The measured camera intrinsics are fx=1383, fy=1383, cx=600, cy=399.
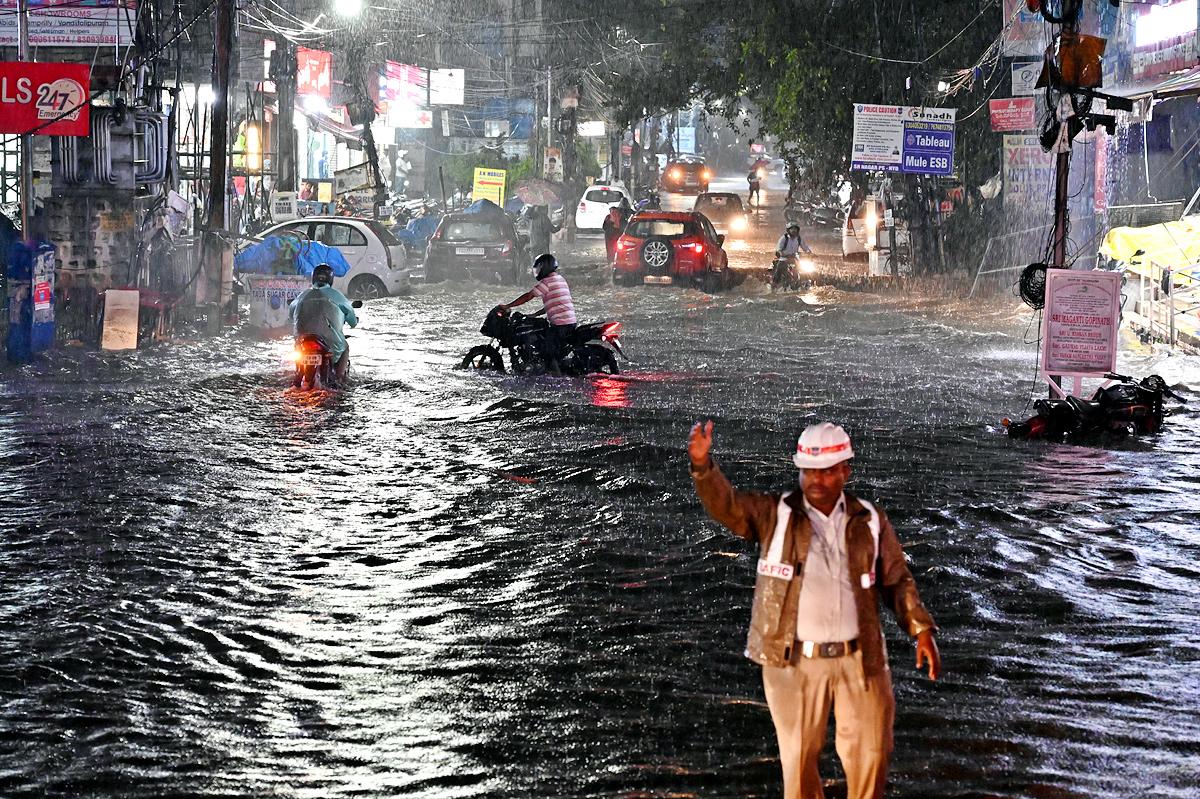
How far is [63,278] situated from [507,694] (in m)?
16.0

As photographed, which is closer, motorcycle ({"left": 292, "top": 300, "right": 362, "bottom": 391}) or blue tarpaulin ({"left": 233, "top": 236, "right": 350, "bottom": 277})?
motorcycle ({"left": 292, "top": 300, "right": 362, "bottom": 391})

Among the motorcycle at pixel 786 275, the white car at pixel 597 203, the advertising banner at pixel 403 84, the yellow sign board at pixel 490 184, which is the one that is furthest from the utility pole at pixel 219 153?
the advertising banner at pixel 403 84

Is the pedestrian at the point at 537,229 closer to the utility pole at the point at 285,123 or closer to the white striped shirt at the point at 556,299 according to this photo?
the utility pole at the point at 285,123

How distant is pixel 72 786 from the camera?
16.8ft

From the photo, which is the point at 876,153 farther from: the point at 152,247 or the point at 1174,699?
the point at 1174,699

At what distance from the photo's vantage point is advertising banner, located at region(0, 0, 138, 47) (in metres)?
19.9

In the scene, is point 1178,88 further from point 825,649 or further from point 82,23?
point 825,649

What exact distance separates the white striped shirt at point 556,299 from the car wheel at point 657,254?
12904 millimetres

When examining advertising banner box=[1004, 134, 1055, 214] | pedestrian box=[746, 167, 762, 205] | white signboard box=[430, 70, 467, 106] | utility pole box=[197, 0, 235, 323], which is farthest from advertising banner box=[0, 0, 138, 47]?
pedestrian box=[746, 167, 762, 205]

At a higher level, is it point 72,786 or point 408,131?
point 408,131

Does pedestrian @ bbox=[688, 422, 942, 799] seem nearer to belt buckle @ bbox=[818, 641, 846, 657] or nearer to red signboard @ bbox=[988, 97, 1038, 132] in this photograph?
belt buckle @ bbox=[818, 641, 846, 657]

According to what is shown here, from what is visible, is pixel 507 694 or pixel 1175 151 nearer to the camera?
pixel 507 694

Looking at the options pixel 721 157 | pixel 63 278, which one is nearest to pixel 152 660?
pixel 63 278

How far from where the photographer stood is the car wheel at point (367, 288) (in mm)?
25656
